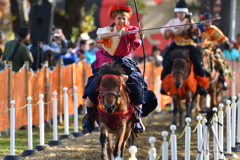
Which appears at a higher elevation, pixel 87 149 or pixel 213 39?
pixel 213 39

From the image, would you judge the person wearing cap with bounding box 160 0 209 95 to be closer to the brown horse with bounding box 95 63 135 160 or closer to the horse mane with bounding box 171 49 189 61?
the horse mane with bounding box 171 49 189 61

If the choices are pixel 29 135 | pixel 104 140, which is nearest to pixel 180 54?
pixel 29 135

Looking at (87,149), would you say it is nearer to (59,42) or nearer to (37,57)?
(37,57)

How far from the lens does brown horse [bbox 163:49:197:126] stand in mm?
10672

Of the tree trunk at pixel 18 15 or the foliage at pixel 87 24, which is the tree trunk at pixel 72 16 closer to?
the foliage at pixel 87 24

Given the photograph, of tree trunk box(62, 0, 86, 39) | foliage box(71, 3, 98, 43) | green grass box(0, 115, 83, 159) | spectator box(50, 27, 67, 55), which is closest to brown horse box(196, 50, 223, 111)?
spectator box(50, 27, 67, 55)

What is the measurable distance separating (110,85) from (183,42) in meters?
5.23

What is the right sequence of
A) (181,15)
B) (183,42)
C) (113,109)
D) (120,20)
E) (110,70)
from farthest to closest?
1. (183,42)
2. (181,15)
3. (120,20)
4. (110,70)
5. (113,109)

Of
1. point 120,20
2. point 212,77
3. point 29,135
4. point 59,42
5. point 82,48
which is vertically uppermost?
point 59,42

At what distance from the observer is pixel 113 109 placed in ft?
20.1

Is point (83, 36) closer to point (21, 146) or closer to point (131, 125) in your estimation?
point (21, 146)

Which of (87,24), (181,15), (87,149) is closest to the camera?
(87,149)

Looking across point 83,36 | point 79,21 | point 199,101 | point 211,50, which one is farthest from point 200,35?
point 79,21

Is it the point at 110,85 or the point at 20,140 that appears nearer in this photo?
the point at 110,85
